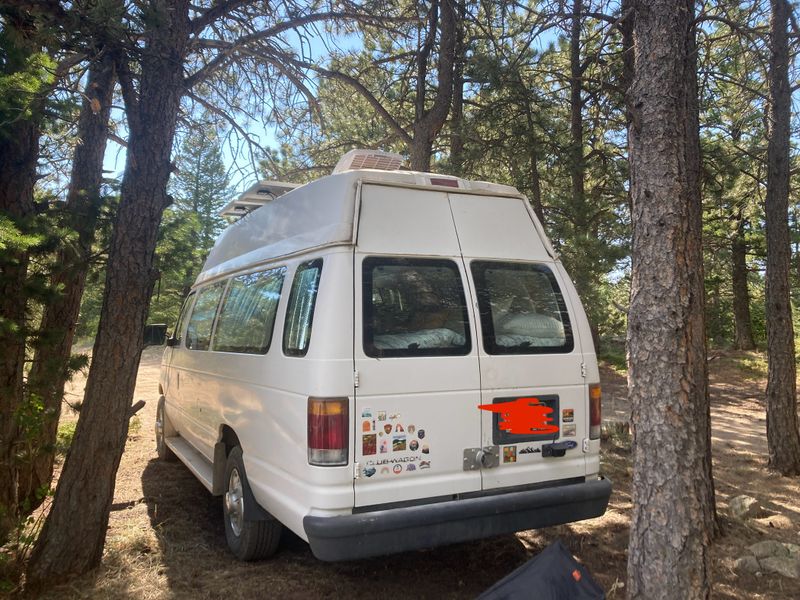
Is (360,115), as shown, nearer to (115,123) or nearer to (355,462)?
(115,123)

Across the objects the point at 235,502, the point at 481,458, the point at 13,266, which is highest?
the point at 13,266

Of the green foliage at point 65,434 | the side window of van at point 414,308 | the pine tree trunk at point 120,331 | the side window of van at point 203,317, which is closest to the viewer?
the side window of van at point 414,308

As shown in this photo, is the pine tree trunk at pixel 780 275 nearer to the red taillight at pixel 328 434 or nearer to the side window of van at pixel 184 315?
the red taillight at pixel 328 434

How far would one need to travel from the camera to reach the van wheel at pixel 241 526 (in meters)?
4.21

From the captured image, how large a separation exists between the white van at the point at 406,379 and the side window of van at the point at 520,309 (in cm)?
1

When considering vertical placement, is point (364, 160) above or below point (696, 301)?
above

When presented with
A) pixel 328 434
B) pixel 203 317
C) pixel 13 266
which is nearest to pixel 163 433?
pixel 203 317

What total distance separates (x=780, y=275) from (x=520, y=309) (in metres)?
4.56

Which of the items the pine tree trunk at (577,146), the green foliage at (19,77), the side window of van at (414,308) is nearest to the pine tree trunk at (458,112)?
the pine tree trunk at (577,146)

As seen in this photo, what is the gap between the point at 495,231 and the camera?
4230 mm

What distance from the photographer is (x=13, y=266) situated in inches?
177

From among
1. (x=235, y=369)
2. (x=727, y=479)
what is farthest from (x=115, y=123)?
(x=727, y=479)

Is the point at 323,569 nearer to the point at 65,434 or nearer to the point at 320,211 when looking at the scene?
the point at 320,211

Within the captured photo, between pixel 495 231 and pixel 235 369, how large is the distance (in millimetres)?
2171
